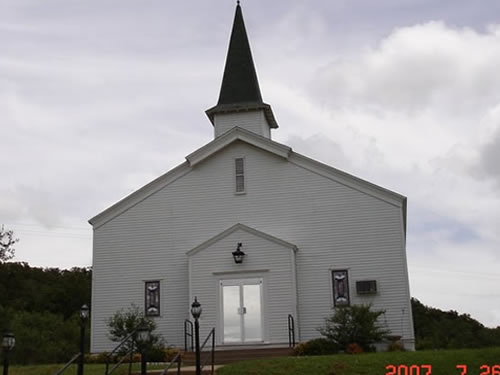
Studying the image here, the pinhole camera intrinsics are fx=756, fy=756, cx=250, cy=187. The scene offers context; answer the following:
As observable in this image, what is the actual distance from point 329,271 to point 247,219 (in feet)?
11.5

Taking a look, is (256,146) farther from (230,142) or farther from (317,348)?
(317,348)

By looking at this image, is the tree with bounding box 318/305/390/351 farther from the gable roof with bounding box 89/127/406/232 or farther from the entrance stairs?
the gable roof with bounding box 89/127/406/232

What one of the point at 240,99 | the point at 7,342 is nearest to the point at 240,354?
the point at 7,342

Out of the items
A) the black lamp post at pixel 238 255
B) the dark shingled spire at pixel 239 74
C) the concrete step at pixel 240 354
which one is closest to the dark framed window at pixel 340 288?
the concrete step at pixel 240 354

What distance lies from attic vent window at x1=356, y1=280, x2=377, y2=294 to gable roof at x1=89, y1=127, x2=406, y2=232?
2892 millimetres

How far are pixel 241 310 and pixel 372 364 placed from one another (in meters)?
7.88

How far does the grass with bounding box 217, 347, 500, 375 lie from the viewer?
17.7 meters

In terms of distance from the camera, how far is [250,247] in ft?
85.4

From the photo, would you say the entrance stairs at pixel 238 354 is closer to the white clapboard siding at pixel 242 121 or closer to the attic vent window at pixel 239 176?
the attic vent window at pixel 239 176

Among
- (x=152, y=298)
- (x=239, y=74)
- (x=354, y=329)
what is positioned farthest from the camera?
(x=239, y=74)

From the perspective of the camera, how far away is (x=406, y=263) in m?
25.6

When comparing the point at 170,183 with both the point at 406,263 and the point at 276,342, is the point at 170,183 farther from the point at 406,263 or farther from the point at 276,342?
the point at 406,263

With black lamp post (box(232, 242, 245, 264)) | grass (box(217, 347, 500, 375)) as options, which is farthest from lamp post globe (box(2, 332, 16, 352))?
black lamp post (box(232, 242, 245, 264))

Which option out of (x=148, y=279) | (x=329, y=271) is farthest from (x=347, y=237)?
(x=148, y=279)
